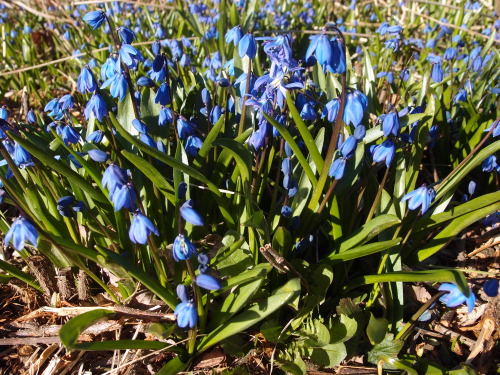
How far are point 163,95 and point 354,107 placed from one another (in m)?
1.16

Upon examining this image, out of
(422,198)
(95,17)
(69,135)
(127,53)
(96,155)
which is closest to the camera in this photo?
(96,155)

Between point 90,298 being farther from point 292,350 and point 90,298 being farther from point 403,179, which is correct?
point 403,179

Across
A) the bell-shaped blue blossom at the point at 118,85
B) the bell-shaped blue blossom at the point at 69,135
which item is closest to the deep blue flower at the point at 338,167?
the bell-shaped blue blossom at the point at 118,85

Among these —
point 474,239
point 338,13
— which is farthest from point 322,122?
point 338,13

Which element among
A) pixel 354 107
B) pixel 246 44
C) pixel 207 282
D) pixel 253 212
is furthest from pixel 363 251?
pixel 246 44

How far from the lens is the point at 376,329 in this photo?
234 cm

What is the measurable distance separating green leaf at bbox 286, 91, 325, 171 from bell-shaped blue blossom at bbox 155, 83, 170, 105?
785mm

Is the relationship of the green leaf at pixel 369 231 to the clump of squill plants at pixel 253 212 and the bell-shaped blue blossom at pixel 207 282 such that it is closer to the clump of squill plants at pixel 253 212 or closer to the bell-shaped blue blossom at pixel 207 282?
the clump of squill plants at pixel 253 212

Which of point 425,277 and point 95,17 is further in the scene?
point 95,17

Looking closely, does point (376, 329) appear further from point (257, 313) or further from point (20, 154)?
point (20, 154)

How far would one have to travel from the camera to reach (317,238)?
110 inches

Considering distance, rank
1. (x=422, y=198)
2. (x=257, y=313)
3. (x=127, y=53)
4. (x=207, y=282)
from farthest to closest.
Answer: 1. (x=127, y=53)
2. (x=422, y=198)
3. (x=257, y=313)
4. (x=207, y=282)

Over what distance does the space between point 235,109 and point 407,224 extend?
1375 mm

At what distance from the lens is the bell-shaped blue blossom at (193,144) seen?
8.73 ft
